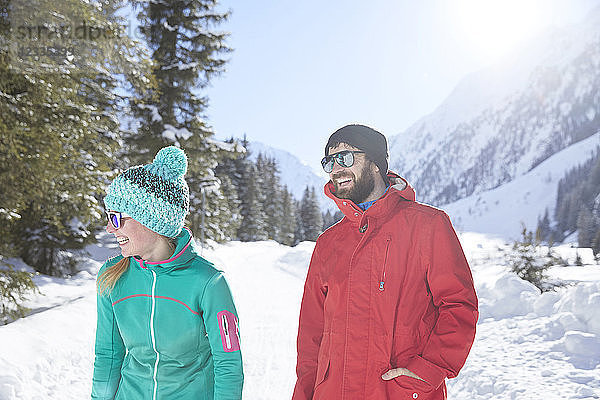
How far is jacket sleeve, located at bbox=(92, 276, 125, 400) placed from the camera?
2.13 metres

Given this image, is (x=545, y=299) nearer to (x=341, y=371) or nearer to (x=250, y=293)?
(x=341, y=371)

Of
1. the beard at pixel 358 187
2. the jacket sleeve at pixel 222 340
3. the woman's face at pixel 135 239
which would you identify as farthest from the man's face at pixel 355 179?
the woman's face at pixel 135 239

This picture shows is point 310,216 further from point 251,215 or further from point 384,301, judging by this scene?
point 384,301

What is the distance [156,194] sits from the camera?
2107 millimetres

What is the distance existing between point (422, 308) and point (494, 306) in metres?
7.28

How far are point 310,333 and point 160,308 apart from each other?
897mm

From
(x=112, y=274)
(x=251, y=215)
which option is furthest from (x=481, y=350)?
(x=251, y=215)

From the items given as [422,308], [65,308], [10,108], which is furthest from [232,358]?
[10,108]

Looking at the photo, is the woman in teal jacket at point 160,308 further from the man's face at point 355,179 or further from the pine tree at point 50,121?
the pine tree at point 50,121

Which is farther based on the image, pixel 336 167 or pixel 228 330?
pixel 336 167

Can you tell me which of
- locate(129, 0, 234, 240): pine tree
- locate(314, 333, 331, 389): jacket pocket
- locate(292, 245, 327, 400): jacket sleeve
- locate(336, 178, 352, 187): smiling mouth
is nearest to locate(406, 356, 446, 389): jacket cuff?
locate(314, 333, 331, 389): jacket pocket

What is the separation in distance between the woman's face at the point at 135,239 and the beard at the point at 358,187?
3.44 feet

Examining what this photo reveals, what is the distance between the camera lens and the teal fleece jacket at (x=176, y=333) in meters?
1.98

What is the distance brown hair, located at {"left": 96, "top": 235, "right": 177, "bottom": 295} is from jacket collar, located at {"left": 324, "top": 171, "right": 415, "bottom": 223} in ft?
3.14
